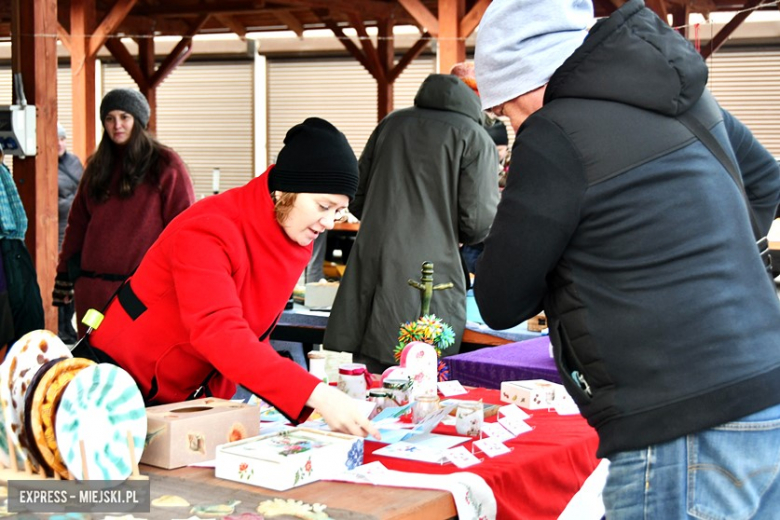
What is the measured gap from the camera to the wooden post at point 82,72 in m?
10.1

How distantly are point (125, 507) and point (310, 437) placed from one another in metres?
0.38

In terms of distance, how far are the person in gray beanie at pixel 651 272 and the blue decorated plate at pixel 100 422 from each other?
0.68m

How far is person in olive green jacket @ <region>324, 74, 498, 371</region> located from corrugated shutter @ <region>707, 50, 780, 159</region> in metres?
8.98

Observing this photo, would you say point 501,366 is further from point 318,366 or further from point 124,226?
point 124,226

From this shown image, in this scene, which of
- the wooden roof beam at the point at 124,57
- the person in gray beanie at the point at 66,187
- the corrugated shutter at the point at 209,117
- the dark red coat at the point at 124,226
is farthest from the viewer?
the corrugated shutter at the point at 209,117

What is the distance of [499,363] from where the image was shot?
300cm

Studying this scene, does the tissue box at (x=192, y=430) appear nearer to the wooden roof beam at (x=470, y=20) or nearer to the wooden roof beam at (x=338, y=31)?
the wooden roof beam at (x=470, y=20)

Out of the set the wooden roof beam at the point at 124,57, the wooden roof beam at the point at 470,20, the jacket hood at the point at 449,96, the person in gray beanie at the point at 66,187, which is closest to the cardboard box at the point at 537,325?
the jacket hood at the point at 449,96

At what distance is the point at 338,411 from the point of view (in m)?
1.80

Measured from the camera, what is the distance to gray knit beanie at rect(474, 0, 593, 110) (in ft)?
4.84

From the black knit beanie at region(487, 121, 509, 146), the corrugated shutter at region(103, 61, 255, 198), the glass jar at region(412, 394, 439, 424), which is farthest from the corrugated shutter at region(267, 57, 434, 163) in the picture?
the glass jar at region(412, 394, 439, 424)

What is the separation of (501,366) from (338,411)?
1258 mm

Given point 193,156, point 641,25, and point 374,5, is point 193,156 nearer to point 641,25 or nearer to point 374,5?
point 374,5

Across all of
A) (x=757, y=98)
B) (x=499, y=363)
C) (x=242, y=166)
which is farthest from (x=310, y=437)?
(x=242, y=166)
